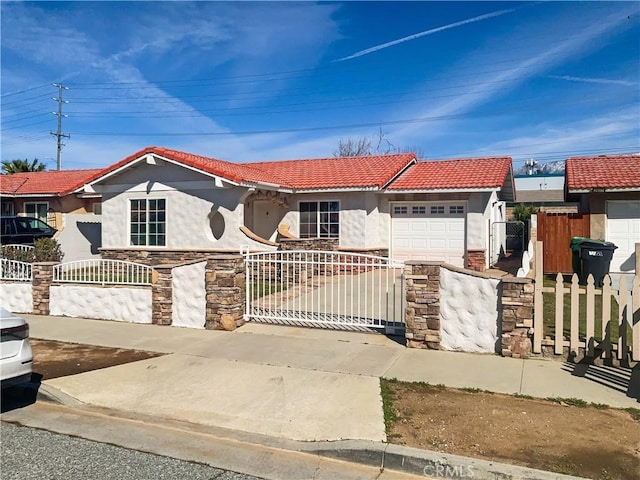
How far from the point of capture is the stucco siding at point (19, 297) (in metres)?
11.0

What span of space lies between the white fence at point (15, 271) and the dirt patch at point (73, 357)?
3518 millimetres

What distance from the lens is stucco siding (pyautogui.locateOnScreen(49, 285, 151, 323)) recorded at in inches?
384

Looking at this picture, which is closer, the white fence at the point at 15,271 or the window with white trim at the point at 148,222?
the white fence at the point at 15,271

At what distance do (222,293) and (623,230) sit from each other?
13828 mm

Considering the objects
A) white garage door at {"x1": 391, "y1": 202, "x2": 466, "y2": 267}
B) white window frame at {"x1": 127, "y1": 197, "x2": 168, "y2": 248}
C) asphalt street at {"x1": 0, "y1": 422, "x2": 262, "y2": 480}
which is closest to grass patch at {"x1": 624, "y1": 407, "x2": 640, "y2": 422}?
asphalt street at {"x1": 0, "y1": 422, "x2": 262, "y2": 480}

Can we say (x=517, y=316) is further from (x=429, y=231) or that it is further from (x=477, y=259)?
(x=429, y=231)

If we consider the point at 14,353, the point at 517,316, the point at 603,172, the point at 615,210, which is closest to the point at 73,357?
the point at 14,353

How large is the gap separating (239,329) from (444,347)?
3.67 metres

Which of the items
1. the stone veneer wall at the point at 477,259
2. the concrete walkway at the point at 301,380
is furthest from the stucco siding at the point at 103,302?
the stone veneer wall at the point at 477,259

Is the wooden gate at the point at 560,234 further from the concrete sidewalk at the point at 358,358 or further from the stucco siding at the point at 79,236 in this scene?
the stucco siding at the point at 79,236

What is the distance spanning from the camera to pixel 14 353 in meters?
5.36

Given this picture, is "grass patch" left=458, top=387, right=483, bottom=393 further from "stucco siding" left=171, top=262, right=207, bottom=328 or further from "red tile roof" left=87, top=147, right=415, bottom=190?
"red tile roof" left=87, top=147, right=415, bottom=190

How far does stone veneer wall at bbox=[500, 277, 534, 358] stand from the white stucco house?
9.58 m

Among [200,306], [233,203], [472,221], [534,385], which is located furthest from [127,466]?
[472,221]
